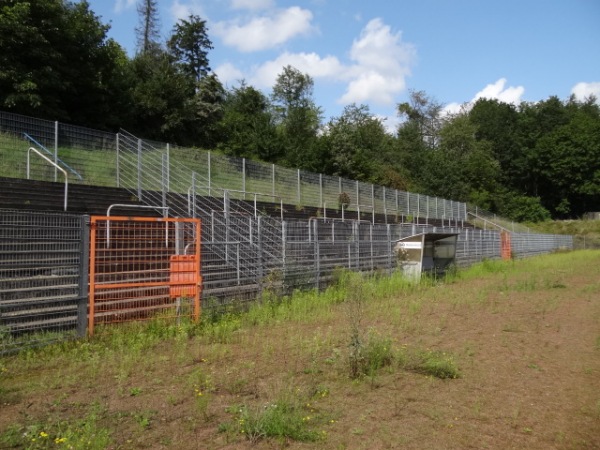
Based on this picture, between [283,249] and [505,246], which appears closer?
[283,249]

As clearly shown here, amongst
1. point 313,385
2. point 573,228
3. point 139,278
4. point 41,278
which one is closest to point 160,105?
point 139,278

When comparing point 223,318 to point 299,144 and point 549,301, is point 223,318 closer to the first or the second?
point 549,301

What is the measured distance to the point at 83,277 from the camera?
7395 mm

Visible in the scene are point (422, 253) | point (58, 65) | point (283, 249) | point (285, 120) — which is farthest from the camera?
point (285, 120)

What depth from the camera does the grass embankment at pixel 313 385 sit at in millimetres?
4031

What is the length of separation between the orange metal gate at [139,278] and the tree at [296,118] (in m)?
35.8

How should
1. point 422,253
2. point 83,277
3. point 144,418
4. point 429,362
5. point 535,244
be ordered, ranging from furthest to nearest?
point 535,244
point 422,253
point 83,277
point 429,362
point 144,418

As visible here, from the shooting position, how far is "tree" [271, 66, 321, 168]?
45844mm

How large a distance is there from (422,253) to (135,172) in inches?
379

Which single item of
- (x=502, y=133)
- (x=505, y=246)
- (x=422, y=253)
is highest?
(x=502, y=133)

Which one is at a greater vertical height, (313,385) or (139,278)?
(139,278)

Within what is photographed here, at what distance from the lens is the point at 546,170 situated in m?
78.3

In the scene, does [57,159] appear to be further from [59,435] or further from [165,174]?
[59,435]

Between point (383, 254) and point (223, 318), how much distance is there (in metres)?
9.02
